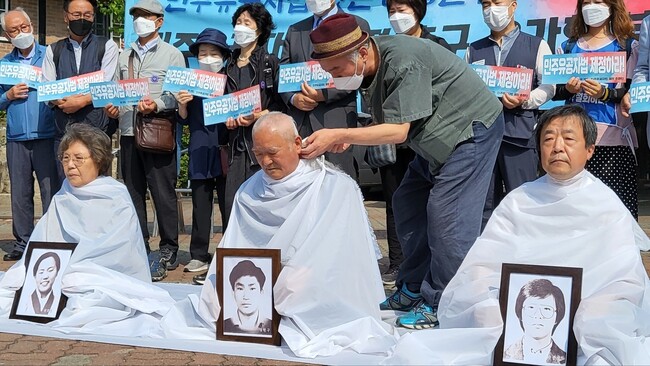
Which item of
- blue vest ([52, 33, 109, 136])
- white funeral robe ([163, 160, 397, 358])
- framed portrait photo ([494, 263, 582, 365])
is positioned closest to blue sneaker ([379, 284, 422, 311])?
white funeral robe ([163, 160, 397, 358])

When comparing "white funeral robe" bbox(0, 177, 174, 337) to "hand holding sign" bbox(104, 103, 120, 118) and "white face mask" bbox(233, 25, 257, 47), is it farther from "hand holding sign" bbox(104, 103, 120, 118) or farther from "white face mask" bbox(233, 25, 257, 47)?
"white face mask" bbox(233, 25, 257, 47)

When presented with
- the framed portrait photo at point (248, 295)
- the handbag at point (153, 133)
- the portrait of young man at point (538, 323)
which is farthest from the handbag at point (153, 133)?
the portrait of young man at point (538, 323)

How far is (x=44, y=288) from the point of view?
5047 mm

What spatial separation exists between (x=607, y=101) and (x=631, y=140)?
302mm

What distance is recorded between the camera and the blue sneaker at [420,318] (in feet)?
15.9

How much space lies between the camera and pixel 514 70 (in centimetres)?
581

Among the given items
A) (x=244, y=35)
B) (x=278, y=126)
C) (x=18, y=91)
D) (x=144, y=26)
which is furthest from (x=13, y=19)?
(x=278, y=126)

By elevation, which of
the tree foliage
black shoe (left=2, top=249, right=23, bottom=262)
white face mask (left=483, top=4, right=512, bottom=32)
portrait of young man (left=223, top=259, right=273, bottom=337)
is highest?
the tree foliage

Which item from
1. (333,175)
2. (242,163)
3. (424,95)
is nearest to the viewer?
(424,95)

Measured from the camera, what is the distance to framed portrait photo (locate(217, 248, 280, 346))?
175 inches

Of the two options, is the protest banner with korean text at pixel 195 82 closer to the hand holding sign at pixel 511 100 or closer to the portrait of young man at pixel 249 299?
the hand holding sign at pixel 511 100

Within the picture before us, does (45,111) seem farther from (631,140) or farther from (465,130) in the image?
(631,140)

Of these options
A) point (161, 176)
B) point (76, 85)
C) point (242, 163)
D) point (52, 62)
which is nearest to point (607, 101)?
point (242, 163)

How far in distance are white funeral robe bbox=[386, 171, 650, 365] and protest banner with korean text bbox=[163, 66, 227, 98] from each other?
314 cm
